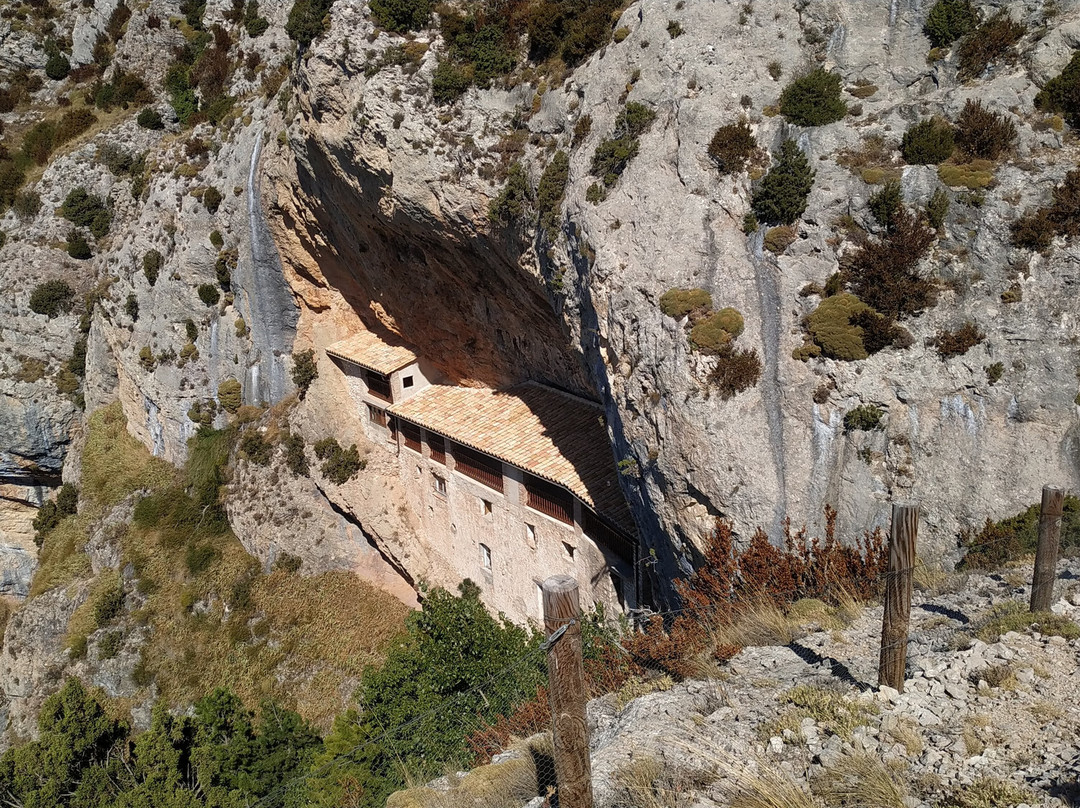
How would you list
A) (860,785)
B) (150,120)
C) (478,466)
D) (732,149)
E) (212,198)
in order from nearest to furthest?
(860,785)
(732,149)
(478,466)
(212,198)
(150,120)

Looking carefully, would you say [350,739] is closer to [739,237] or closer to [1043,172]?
[739,237]

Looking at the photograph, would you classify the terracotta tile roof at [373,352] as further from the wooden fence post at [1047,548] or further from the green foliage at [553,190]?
the wooden fence post at [1047,548]

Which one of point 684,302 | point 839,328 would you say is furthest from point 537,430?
point 839,328

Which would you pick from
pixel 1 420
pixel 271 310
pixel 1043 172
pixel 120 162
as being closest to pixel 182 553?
pixel 271 310

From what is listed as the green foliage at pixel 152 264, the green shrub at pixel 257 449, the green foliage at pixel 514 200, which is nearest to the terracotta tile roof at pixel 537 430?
the green foliage at pixel 514 200

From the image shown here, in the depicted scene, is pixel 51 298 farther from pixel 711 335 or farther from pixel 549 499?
pixel 711 335
